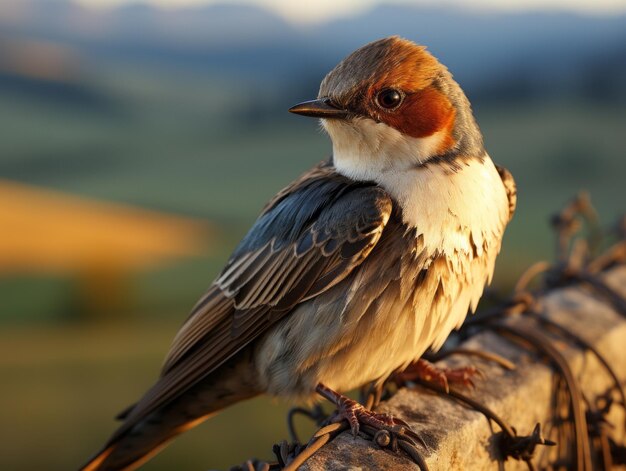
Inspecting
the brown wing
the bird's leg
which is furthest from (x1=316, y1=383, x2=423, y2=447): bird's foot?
the brown wing

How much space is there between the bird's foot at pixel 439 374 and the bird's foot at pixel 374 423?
0.95 feet

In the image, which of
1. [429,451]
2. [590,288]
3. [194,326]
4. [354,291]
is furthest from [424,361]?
[590,288]

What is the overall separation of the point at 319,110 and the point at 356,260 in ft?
1.61

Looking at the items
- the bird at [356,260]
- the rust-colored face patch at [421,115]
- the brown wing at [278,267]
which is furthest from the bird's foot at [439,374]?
the rust-colored face patch at [421,115]

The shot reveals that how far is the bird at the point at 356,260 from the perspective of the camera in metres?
2.36

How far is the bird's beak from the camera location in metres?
2.48

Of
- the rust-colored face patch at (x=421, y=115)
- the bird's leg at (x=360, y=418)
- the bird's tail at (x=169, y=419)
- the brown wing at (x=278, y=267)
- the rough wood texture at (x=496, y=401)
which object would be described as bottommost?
the bird's tail at (x=169, y=419)

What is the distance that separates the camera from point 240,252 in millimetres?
2826

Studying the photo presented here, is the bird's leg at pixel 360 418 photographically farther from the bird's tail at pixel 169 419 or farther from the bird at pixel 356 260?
the bird's tail at pixel 169 419

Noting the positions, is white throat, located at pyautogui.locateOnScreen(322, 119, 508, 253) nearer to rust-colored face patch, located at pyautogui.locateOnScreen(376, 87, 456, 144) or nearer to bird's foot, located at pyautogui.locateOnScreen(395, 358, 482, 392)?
rust-colored face patch, located at pyautogui.locateOnScreen(376, 87, 456, 144)

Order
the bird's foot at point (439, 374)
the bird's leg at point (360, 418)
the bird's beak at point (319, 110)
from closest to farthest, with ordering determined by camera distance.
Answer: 1. the bird's leg at point (360, 418)
2. the bird's foot at point (439, 374)
3. the bird's beak at point (319, 110)

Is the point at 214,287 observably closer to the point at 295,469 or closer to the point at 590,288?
the point at 295,469

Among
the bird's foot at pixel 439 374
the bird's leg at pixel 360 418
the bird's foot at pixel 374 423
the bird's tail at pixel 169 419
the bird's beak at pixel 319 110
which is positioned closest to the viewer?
the bird's foot at pixel 374 423

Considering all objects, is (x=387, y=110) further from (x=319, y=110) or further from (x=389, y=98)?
(x=319, y=110)
